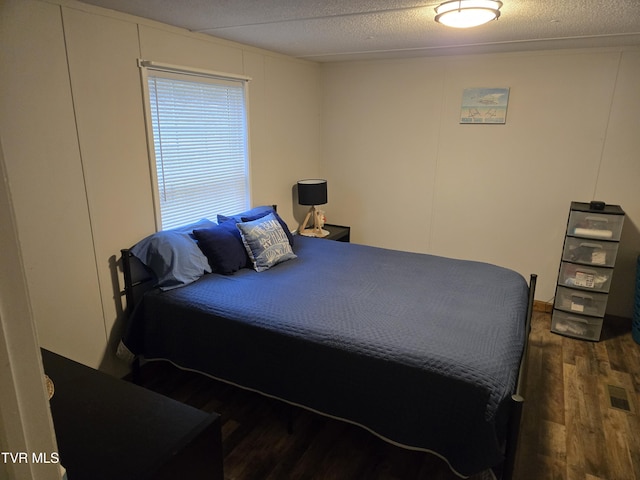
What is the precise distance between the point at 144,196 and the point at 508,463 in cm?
254

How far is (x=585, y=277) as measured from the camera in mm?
3385

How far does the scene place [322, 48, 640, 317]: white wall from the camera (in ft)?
11.4

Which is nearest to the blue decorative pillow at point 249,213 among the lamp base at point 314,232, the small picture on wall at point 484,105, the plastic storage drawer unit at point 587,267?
the lamp base at point 314,232

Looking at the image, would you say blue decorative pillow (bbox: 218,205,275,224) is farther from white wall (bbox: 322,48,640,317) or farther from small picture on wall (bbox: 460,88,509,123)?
small picture on wall (bbox: 460,88,509,123)

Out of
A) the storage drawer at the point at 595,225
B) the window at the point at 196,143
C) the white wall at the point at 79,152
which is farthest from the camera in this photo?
the storage drawer at the point at 595,225

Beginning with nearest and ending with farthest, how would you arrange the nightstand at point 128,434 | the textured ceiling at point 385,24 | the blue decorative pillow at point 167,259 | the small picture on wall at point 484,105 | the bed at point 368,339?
the nightstand at point 128,434 → the bed at point 368,339 → the textured ceiling at point 385,24 → the blue decorative pillow at point 167,259 → the small picture on wall at point 484,105

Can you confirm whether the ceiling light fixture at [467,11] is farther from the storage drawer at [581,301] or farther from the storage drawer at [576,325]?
the storage drawer at [576,325]

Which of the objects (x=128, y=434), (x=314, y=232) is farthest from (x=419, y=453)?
(x=314, y=232)

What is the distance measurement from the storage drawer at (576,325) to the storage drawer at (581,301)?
0.05m

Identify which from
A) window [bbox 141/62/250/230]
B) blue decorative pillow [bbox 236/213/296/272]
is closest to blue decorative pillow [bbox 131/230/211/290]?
window [bbox 141/62/250/230]

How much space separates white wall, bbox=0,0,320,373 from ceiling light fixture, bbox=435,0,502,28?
1.74 metres

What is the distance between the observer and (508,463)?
170 cm

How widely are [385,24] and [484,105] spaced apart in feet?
5.41

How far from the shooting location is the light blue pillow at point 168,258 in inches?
104
